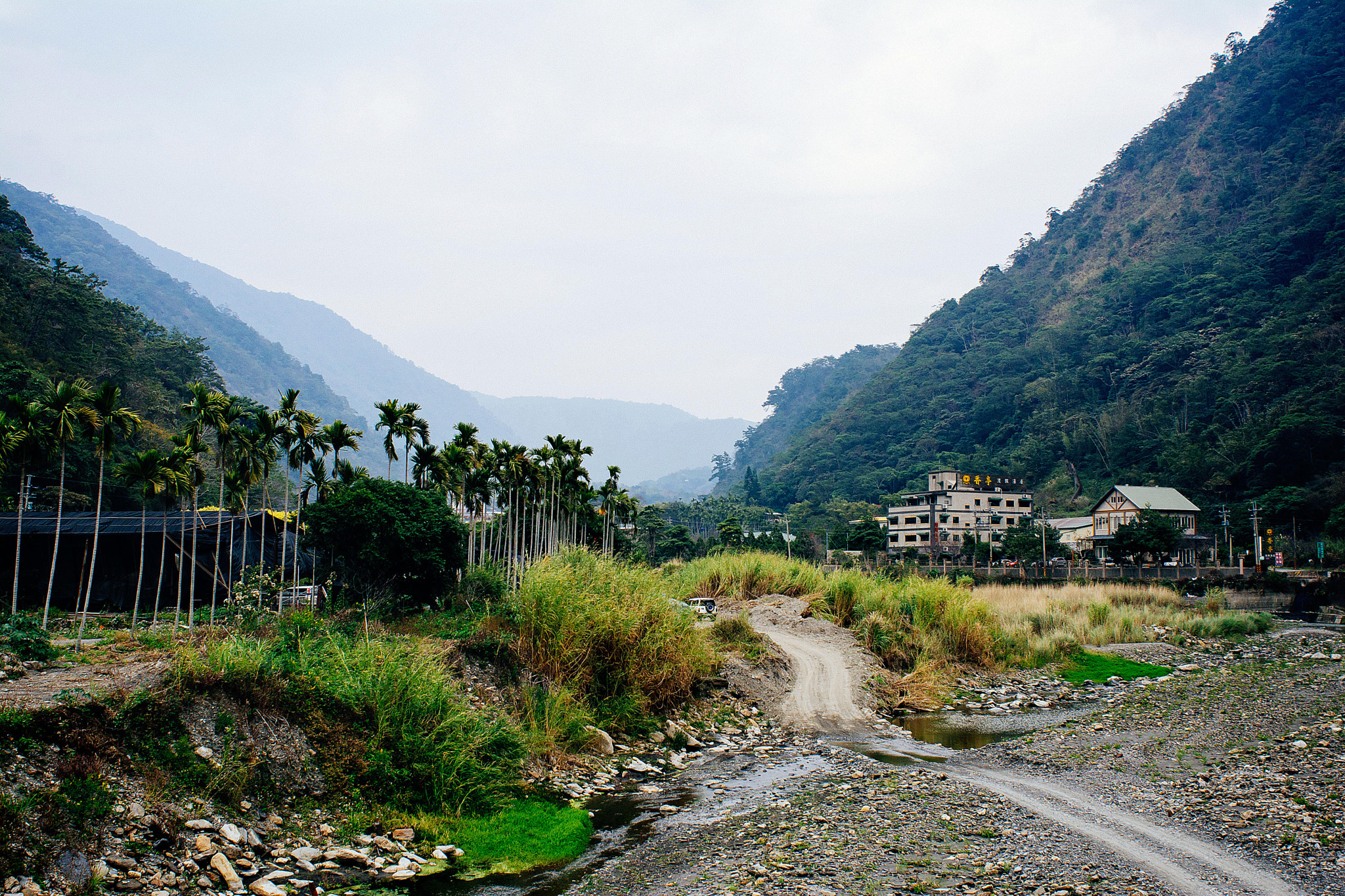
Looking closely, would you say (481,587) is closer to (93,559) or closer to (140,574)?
(140,574)

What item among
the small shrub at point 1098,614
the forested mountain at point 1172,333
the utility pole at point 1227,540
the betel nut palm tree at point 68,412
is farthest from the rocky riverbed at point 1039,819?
the forested mountain at point 1172,333

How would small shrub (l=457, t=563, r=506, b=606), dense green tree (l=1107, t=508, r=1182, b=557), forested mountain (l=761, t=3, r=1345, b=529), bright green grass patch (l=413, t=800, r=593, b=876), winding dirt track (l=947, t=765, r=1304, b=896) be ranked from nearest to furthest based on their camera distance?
winding dirt track (l=947, t=765, r=1304, b=896) → bright green grass patch (l=413, t=800, r=593, b=876) → small shrub (l=457, t=563, r=506, b=606) → dense green tree (l=1107, t=508, r=1182, b=557) → forested mountain (l=761, t=3, r=1345, b=529)

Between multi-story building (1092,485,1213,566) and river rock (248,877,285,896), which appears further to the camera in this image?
multi-story building (1092,485,1213,566)

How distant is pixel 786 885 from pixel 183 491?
1790cm

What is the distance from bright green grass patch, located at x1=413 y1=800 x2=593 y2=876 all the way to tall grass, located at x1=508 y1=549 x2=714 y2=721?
13.7 feet

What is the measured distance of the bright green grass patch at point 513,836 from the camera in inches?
389

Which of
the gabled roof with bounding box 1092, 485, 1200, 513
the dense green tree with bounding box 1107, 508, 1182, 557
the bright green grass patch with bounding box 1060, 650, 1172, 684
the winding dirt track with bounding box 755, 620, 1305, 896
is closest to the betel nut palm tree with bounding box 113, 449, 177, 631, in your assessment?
the winding dirt track with bounding box 755, 620, 1305, 896

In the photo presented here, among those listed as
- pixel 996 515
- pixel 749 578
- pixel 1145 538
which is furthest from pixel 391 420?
pixel 996 515

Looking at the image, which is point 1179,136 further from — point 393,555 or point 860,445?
point 393,555

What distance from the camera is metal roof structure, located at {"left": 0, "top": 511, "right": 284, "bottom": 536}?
947 inches

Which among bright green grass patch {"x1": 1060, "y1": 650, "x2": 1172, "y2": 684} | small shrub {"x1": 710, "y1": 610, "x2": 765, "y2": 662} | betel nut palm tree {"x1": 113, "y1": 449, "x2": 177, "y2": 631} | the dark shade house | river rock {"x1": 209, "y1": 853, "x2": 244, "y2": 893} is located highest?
betel nut palm tree {"x1": 113, "y1": 449, "x2": 177, "y2": 631}

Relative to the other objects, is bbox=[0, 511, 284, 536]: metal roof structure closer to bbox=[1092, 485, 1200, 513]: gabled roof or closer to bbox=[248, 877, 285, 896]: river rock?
bbox=[248, 877, 285, 896]: river rock

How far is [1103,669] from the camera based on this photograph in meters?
25.8

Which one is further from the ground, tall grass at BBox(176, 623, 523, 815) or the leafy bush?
the leafy bush
